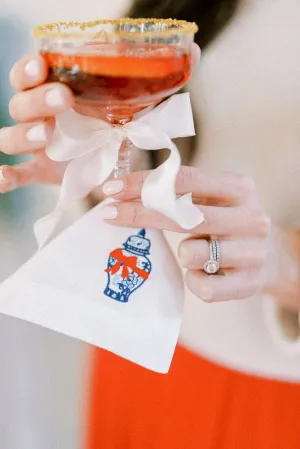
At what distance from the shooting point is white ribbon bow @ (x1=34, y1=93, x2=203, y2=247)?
0.55m

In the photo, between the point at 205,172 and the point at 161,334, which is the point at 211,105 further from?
the point at 161,334

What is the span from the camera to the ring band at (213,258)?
0.60 metres

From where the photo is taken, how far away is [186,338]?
3.06 feet

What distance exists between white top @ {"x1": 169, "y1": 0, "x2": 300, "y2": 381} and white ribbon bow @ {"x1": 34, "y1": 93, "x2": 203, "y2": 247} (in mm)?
305

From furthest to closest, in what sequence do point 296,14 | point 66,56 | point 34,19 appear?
point 34,19 < point 296,14 < point 66,56

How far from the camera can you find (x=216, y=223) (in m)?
0.59

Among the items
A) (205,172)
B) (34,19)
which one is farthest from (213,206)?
(34,19)

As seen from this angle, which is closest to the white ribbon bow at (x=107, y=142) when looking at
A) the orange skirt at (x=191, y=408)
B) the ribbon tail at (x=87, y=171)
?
the ribbon tail at (x=87, y=171)

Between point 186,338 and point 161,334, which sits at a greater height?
point 161,334

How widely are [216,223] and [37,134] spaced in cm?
23

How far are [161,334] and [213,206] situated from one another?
17 centimetres

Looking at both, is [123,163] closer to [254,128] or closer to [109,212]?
[109,212]

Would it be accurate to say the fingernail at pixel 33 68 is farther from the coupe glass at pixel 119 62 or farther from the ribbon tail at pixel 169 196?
the ribbon tail at pixel 169 196

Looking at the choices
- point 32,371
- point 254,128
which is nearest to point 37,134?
point 254,128
